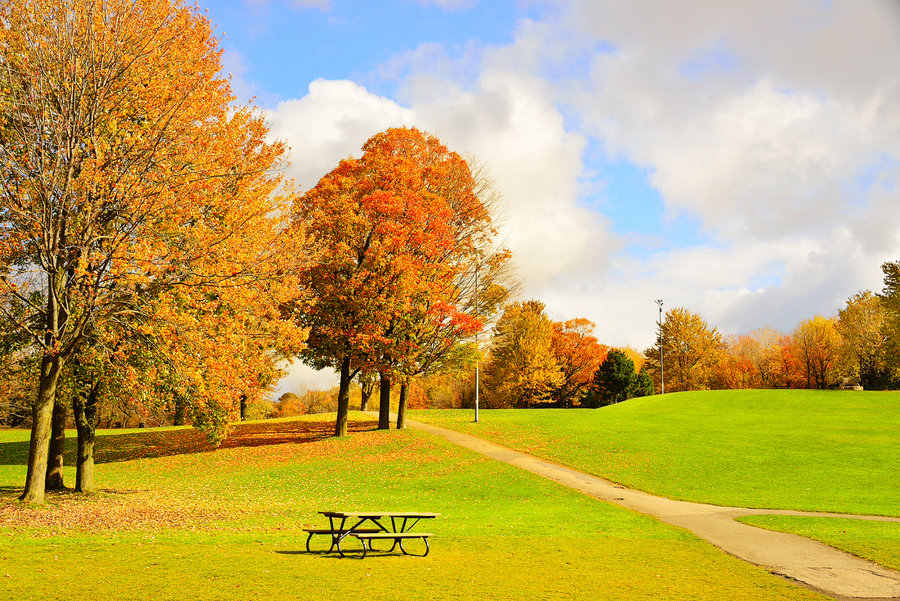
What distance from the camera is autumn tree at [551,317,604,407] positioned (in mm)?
80631

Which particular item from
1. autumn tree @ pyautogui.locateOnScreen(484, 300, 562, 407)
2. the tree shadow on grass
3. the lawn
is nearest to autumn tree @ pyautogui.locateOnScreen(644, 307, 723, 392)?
autumn tree @ pyautogui.locateOnScreen(484, 300, 562, 407)

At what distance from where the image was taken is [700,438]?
1395 inches

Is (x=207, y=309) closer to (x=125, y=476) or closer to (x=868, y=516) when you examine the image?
(x=125, y=476)

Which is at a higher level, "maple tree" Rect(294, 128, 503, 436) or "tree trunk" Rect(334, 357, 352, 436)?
"maple tree" Rect(294, 128, 503, 436)

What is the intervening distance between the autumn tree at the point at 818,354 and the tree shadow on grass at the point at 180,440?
63.4 meters

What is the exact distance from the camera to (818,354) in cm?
7950

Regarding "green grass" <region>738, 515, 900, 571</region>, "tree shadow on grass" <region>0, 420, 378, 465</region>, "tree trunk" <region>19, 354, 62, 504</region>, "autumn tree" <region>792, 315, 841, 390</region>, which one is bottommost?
"green grass" <region>738, 515, 900, 571</region>

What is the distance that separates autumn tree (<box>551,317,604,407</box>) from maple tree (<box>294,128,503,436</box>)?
46.7 meters

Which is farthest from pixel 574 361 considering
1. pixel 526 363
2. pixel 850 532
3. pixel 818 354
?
pixel 850 532

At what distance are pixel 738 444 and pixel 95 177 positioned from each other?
32001 millimetres

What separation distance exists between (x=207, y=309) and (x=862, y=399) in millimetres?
47619

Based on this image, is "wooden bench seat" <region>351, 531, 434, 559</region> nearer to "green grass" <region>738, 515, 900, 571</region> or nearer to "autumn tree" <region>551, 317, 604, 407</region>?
"green grass" <region>738, 515, 900, 571</region>

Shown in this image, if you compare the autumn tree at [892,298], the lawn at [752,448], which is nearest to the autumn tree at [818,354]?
the autumn tree at [892,298]

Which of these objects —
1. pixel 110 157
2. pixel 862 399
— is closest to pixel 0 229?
Result: pixel 110 157
